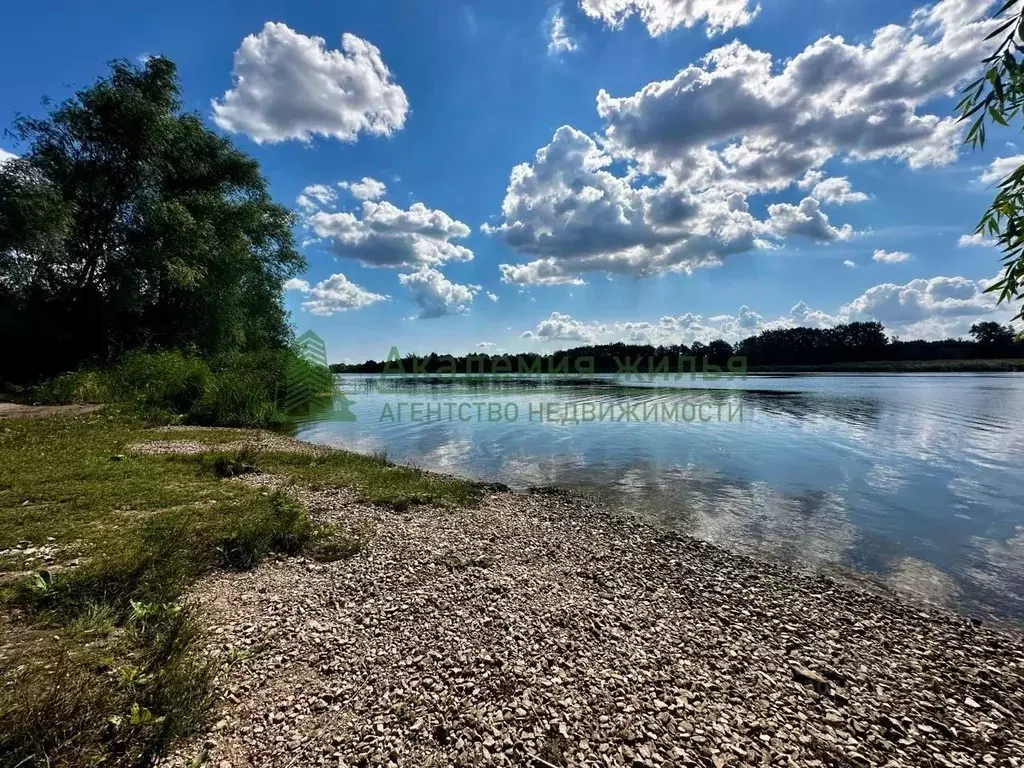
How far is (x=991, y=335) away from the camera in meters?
120

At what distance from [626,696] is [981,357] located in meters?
173

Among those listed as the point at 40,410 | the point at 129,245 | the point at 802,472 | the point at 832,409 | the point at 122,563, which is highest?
the point at 129,245

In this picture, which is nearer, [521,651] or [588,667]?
[588,667]

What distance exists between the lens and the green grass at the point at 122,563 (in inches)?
123

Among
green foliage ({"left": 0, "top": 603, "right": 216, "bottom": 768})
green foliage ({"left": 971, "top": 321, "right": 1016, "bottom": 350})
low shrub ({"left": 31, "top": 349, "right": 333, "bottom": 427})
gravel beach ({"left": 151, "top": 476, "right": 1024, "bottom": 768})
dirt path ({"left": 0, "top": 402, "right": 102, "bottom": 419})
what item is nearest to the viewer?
green foliage ({"left": 0, "top": 603, "right": 216, "bottom": 768})

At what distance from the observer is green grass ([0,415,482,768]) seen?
10.2 ft

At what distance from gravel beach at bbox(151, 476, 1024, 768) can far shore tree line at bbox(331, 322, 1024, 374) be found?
399ft

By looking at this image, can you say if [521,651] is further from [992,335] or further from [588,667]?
[992,335]

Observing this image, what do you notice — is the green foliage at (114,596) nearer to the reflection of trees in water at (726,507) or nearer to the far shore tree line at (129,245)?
the reflection of trees in water at (726,507)

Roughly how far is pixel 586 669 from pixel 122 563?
631 cm

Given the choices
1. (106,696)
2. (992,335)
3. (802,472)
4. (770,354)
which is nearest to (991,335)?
(992,335)

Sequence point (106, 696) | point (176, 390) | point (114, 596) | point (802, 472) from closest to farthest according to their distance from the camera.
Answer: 1. point (106, 696)
2. point (114, 596)
3. point (802, 472)
4. point (176, 390)

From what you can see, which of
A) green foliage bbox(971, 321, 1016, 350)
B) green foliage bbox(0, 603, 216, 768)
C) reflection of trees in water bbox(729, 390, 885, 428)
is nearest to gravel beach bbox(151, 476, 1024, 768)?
green foliage bbox(0, 603, 216, 768)

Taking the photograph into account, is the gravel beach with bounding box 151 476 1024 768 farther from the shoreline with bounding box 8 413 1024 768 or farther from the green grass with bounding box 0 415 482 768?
the green grass with bounding box 0 415 482 768
